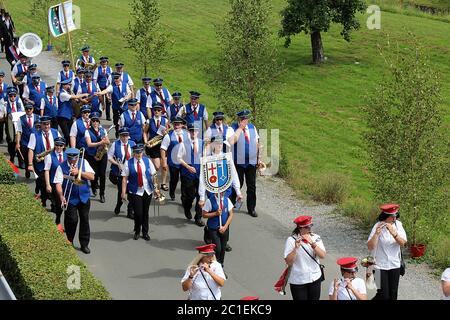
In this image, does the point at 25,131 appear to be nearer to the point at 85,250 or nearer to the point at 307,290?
the point at 85,250

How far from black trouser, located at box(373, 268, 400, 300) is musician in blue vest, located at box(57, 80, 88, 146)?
10.6 m

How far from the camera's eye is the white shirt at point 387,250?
1348 centimetres

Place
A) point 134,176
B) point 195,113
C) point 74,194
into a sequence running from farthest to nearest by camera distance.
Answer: point 195,113 < point 134,176 < point 74,194

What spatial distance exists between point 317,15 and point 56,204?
2278cm

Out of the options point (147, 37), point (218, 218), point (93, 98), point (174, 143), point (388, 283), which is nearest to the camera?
point (388, 283)

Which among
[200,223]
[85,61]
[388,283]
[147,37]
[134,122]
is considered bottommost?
[200,223]

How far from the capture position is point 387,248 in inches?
532

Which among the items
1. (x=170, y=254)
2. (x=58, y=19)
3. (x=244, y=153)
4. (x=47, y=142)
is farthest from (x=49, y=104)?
(x=170, y=254)

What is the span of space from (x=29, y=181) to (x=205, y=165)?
20.8 ft

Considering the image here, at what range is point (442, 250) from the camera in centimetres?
1678

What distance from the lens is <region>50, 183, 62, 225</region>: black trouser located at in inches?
650

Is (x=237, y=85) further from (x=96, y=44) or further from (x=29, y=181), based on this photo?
(x=96, y=44)

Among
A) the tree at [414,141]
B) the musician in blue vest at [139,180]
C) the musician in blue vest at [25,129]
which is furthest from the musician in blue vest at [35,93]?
the tree at [414,141]
